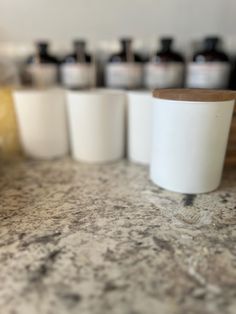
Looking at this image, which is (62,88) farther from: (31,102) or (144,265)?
(144,265)

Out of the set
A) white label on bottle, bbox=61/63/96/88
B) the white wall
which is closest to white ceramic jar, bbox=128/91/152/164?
white label on bottle, bbox=61/63/96/88

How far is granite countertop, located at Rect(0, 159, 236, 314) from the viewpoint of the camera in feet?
0.78

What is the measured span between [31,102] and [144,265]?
0.43 m

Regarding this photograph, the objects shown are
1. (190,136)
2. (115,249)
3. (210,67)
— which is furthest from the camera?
(210,67)

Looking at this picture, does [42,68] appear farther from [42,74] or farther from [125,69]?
[125,69]

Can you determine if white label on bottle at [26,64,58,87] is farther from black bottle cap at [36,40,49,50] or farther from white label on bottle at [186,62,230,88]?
white label on bottle at [186,62,230,88]

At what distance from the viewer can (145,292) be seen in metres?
0.24

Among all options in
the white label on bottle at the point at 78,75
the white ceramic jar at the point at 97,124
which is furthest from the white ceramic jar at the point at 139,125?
the white label on bottle at the point at 78,75

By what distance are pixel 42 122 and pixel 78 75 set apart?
5.4 inches

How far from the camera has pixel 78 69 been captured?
603 mm

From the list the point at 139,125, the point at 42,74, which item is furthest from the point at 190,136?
the point at 42,74

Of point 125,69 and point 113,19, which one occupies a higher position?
point 113,19

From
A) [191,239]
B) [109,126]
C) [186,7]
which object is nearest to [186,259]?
[191,239]

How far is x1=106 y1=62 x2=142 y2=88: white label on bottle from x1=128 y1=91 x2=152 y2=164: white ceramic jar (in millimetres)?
59
